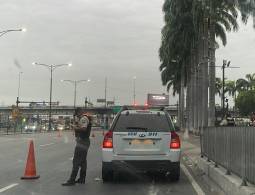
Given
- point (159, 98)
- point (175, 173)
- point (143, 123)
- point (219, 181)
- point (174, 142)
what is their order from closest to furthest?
point (219, 181), point (174, 142), point (143, 123), point (175, 173), point (159, 98)

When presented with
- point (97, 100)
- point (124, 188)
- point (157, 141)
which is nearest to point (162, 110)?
point (157, 141)

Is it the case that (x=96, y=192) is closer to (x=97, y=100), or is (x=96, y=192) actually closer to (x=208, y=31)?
(x=208, y=31)

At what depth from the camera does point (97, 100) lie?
6078 inches

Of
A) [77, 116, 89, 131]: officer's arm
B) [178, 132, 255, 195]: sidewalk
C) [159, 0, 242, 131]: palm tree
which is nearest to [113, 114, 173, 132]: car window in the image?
[77, 116, 89, 131]: officer's arm

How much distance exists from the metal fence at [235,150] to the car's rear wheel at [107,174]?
261 centimetres

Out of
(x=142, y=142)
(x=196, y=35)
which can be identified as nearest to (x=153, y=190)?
(x=142, y=142)

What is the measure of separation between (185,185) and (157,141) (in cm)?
125

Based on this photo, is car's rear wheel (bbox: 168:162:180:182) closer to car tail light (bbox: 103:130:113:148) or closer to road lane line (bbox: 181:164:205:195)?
road lane line (bbox: 181:164:205:195)

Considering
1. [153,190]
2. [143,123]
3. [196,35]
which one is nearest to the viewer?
[153,190]

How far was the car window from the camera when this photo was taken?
14.0m

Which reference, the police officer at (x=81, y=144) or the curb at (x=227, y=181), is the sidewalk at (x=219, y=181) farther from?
the police officer at (x=81, y=144)

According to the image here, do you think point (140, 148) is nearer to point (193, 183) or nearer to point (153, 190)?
point (153, 190)

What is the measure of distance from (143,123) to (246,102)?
122 meters

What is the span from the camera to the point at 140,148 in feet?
45.2
